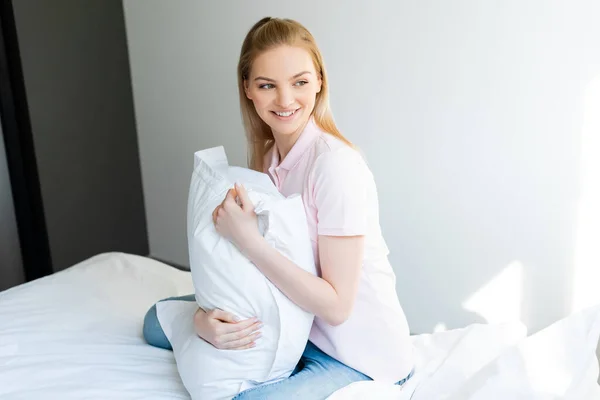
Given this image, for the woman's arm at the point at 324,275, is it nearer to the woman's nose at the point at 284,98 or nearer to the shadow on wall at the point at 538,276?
the woman's nose at the point at 284,98

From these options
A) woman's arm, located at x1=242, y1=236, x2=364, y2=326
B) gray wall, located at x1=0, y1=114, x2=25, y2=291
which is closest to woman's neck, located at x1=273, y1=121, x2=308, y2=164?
woman's arm, located at x1=242, y1=236, x2=364, y2=326

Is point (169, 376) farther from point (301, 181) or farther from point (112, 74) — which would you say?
point (112, 74)

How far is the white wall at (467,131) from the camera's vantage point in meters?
1.57

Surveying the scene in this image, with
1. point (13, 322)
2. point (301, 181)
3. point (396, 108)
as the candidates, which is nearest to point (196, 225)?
point (301, 181)

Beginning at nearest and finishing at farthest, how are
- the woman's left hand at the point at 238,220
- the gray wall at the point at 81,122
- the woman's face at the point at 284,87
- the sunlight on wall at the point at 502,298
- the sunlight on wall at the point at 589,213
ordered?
the woman's left hand at the point at 238,220 < the woman's face at the point at 284,87 < the sunlight on wall at the point at 589,213 < the sunlight on wall at the point at 502,298 < the gray wall at the point at 81,122

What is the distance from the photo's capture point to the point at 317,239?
1.15 m

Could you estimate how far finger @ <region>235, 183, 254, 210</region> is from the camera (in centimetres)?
108

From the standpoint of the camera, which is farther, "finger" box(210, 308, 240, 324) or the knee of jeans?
the knee of jeans

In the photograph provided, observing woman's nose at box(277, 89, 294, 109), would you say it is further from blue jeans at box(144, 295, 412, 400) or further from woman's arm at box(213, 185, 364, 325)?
blue jeans at box(144, 295, 412, 400)

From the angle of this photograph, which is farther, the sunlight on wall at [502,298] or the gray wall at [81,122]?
the gray wall at [81,122]

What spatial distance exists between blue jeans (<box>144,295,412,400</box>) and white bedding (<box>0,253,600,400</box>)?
3 cm

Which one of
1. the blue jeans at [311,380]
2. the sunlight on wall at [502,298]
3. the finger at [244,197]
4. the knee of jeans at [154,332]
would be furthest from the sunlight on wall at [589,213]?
the knee of jeans at [154,332]

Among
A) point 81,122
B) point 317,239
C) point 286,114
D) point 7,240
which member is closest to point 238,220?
point 317,239

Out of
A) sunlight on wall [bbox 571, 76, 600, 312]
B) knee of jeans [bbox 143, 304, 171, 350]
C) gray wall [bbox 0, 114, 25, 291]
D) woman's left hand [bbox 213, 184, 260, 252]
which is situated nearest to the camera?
woman's left hand [bbox 213, 184, 260, 252]
